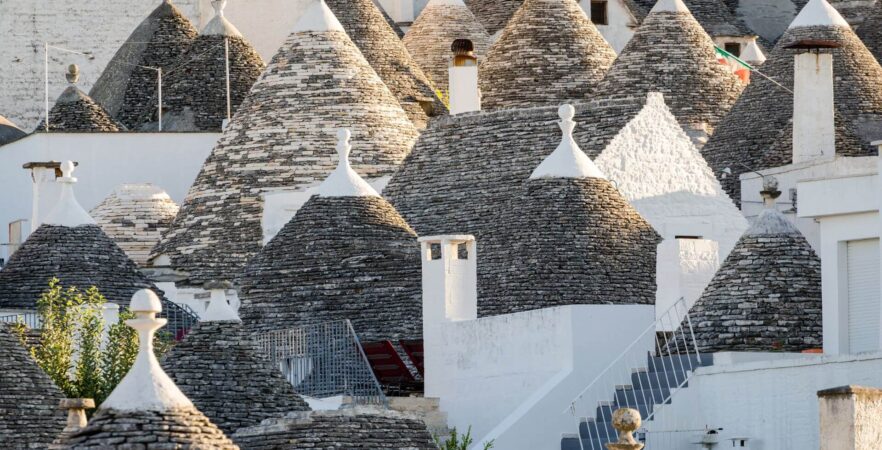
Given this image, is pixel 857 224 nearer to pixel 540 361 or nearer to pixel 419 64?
pixel 540 361

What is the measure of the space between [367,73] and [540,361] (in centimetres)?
1718

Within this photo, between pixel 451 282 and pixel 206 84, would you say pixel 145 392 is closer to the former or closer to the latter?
pixel 451 282

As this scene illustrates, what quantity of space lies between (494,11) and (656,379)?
109 feet

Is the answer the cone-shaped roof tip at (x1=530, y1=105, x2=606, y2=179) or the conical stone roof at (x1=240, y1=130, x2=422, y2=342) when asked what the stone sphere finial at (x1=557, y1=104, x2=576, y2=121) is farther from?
the conical stone roof at (x1=240, y1=130, x2=422, y2=342)

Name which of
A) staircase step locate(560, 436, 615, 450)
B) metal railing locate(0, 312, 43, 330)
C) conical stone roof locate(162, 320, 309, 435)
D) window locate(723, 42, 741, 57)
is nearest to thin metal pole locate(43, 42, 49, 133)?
window locate(723, 42, 741, 57)

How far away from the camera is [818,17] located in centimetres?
7644

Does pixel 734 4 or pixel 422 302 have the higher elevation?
pixel 734 4

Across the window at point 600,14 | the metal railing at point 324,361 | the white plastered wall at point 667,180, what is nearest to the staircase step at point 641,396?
the metal railing at point 324,361

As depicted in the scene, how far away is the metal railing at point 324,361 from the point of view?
5591 centimetres

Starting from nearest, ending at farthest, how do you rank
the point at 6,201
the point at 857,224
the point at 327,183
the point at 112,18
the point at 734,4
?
1. the point at 857,224
2. the point at 327,183
3. the point at 6,201
4. the point at 112,18
5. the point at 734,4

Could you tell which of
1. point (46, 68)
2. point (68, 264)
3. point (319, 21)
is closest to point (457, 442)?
point (68, 264)

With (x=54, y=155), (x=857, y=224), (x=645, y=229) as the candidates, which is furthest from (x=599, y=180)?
(x=54, y=155)

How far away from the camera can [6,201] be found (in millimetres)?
76438

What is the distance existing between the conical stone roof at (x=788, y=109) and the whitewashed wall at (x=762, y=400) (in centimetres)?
1876
